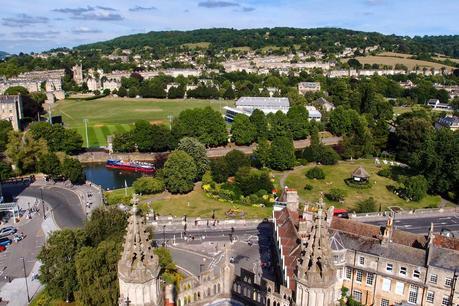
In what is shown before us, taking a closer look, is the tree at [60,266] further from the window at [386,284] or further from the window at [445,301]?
the window at [445,301]

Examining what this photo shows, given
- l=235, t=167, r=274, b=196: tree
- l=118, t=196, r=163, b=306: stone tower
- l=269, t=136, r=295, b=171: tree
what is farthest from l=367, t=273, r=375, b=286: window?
l=269, t=136, r=295, b=171: tree

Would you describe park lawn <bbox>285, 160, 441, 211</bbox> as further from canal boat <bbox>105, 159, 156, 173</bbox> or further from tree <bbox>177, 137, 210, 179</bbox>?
canal boat <bbox>105, 159, 156, 173</bbox>

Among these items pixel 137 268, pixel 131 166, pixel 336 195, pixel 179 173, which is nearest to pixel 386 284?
pixel 336 195

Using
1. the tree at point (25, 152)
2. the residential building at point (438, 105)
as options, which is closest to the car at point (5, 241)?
the tree at point (25, 152)

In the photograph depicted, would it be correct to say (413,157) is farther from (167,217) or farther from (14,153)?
(14,153)

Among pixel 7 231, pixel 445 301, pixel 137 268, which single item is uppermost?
pixel 137 268

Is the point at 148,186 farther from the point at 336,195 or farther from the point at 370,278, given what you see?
the point at 370,278
